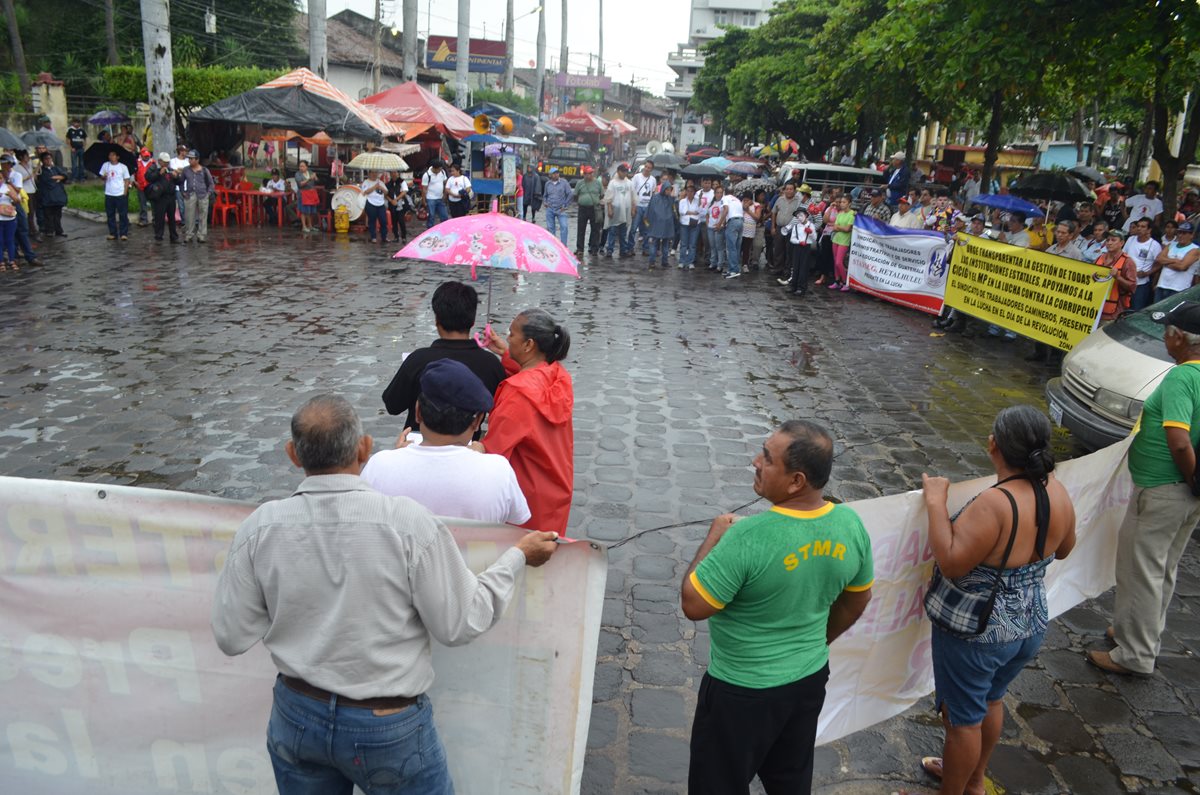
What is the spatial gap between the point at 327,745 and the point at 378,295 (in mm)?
12000

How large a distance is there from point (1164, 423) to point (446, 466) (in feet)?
10.2

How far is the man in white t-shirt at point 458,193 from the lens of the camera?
21609mm

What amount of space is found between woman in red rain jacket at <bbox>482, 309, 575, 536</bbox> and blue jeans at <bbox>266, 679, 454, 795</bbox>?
1344 millimetres

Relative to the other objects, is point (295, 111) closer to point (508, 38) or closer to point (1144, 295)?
point (1144, 295)

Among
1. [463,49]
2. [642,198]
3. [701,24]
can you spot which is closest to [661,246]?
[642,198]

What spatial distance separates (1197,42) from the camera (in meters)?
11.0

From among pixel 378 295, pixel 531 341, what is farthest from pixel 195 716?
pixel 378 295

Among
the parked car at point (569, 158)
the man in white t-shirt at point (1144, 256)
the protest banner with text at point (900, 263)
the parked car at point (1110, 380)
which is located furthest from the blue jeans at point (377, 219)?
the parked car at point (569, 158)

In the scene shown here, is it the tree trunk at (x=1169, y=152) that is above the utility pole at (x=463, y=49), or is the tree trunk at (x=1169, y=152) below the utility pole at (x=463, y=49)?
below

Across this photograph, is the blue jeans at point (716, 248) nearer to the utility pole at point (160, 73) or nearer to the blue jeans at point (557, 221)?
the blue jeans at point (557, 221)

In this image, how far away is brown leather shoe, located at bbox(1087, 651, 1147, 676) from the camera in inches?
182

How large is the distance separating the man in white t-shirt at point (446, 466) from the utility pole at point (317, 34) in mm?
25011

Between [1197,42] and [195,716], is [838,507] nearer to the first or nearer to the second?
[195,716]

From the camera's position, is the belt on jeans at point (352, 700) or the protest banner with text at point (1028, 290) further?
the protest banner with text at point (1028, 290)
